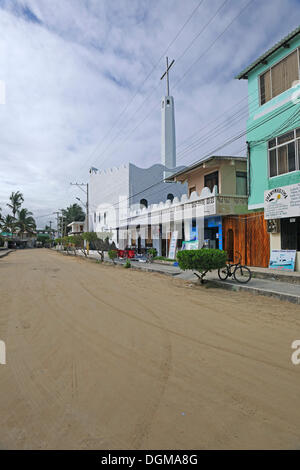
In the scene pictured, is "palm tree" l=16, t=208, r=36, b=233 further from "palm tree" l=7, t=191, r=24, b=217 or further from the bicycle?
the bicycle

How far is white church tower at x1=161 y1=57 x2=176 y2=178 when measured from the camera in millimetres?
33156

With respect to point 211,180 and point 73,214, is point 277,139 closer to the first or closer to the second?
point 211,180

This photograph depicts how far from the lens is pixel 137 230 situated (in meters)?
29.5

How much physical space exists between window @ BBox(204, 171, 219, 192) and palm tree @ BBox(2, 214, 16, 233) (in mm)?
56249

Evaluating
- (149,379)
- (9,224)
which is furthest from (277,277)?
(9,224)

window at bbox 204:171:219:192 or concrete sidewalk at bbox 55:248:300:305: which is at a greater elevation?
window at bbox 204:171:219:192

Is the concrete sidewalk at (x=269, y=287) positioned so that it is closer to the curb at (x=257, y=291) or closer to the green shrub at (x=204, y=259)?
the curb at (x=257, y=291)

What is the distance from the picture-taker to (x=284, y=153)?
41.0 feet

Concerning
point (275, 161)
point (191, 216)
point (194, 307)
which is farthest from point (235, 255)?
point (194, 307)

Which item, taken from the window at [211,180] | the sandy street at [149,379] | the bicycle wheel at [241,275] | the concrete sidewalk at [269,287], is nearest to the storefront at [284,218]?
the concrete sidewalk at [269,287]

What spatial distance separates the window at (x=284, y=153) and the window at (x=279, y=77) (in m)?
2.05

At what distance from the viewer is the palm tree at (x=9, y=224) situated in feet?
209
